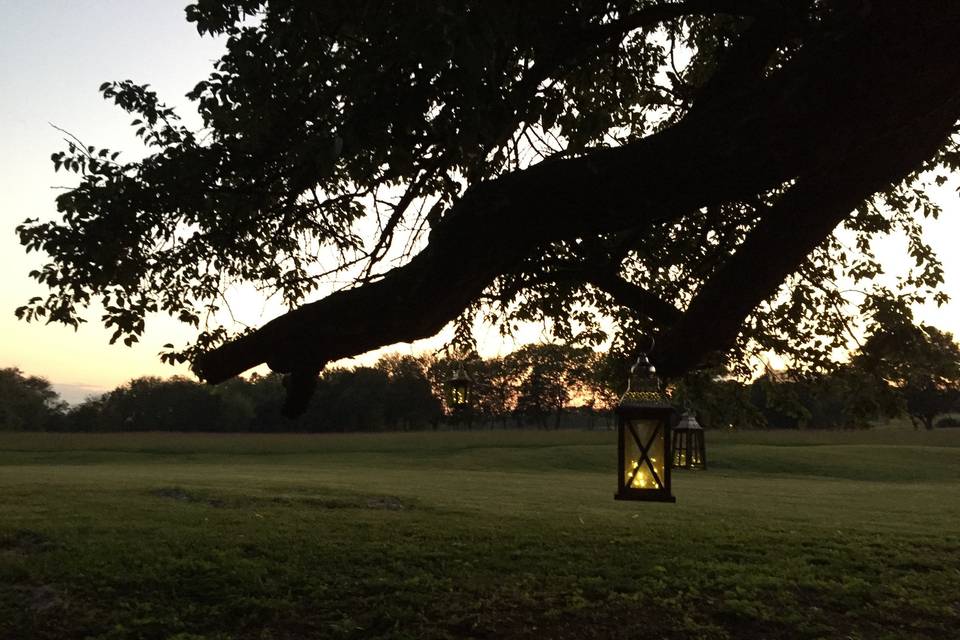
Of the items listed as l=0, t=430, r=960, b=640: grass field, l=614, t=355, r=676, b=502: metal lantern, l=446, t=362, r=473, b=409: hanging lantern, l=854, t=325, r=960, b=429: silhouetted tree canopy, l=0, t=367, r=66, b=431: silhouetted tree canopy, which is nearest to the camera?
l=614, t=355, r=676, b=502: metal lantern

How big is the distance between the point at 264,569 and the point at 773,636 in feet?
18.9

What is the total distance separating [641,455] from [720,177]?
216cm

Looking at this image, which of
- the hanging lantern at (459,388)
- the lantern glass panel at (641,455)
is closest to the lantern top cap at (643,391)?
the lantern glass panel at (641,455)

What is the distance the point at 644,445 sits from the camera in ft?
20.6

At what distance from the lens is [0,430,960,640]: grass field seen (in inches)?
324

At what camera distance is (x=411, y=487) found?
2295 cm

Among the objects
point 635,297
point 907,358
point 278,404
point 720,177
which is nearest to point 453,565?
point 635,297

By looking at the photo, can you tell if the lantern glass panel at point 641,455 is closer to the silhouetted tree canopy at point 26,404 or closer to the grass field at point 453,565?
the grass field at point 453,565

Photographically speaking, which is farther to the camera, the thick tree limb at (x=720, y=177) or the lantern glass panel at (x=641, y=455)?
the lantern glass panel at (x=641, y=455)

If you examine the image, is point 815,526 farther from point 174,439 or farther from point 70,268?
point 174,439

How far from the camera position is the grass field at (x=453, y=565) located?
27.0 ft

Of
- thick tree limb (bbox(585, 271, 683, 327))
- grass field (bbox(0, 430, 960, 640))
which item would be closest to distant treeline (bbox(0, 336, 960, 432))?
grass field (bbox(0, 430, 960, 640))

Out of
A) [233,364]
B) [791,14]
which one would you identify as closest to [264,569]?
[233,364]

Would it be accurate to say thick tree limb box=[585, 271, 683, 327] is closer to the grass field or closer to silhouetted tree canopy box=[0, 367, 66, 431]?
the grass field
